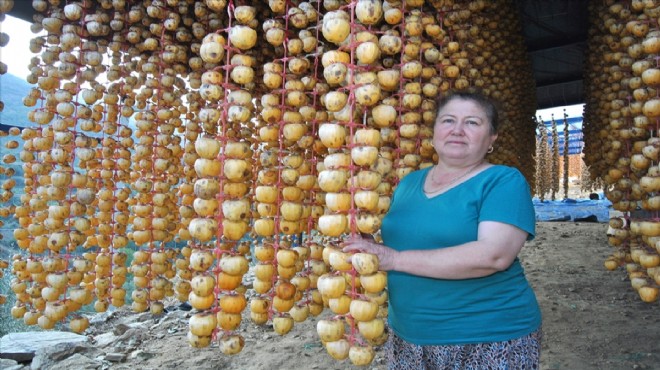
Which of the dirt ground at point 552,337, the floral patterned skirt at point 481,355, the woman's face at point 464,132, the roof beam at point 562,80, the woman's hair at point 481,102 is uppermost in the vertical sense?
the roof beam at point 562,80

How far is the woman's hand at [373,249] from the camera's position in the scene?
1396 mm

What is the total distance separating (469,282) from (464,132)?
549mm

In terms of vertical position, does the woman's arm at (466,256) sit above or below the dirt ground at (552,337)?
above

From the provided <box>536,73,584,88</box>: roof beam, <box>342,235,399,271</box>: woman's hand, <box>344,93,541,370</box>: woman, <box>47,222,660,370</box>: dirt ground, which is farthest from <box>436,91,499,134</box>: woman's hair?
<box>536,73,584,88</box>: roof beam

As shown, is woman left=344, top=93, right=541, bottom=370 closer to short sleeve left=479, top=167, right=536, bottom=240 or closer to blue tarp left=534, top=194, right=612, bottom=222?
short sleeve left=479, top=167, right=536, bottom=240

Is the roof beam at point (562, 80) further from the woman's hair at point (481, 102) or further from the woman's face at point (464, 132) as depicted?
the woman's face at point (464, 132)

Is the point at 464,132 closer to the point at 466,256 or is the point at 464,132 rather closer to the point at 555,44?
the point at 466,256

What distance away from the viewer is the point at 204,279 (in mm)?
1581

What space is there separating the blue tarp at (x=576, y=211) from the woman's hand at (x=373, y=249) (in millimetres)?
8635

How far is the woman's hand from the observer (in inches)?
54.9

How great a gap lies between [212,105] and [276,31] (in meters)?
0.37

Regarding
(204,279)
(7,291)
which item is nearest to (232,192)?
(204,279)

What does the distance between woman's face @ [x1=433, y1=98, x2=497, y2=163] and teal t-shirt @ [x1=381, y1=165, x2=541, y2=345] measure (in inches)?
4.2

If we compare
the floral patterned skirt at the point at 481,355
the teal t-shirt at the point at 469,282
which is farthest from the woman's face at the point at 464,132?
the floral patterned skirt at the point at 481,355
